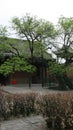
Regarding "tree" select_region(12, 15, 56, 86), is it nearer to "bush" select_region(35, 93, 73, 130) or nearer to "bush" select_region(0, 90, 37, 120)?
"bush" select_region(0, 90, 37, 120)

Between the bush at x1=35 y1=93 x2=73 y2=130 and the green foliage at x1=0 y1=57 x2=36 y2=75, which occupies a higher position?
the bush at x1=35 y1=93 x2=73 y2=130

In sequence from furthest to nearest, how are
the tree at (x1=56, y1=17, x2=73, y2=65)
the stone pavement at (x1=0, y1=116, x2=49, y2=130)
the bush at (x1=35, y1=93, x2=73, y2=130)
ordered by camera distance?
the tree at (x1=56, y1=17, x2=73, y2=65), the stone pavement at (x1=0, y1=116, x2=49, y2=130), the bush at (x1=35, y1=93, x2=73, y2=130)

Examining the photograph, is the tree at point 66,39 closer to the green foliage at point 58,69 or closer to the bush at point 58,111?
the green foliage at point 58,69

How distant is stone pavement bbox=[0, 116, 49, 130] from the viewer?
262 inches

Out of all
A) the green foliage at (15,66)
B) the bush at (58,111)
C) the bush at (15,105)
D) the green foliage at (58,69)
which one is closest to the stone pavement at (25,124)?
the bush at (15,105)

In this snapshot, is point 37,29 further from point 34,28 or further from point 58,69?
point 58,69

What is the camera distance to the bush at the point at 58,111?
584cm

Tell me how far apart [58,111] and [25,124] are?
165cm

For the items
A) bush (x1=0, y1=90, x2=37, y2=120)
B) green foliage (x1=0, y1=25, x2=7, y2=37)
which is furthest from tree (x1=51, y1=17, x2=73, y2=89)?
bush (x1=0, y1=90, x2=37, y2=120)

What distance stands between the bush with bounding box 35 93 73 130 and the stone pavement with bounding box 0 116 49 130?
0.57 metres

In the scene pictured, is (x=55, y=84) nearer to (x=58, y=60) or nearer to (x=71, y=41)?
(x=58, y=60)

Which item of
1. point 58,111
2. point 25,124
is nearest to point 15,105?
point 25,124

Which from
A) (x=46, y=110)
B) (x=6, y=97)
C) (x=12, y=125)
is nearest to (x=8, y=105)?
(x=6, y=97)

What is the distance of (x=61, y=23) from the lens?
63.7ft
